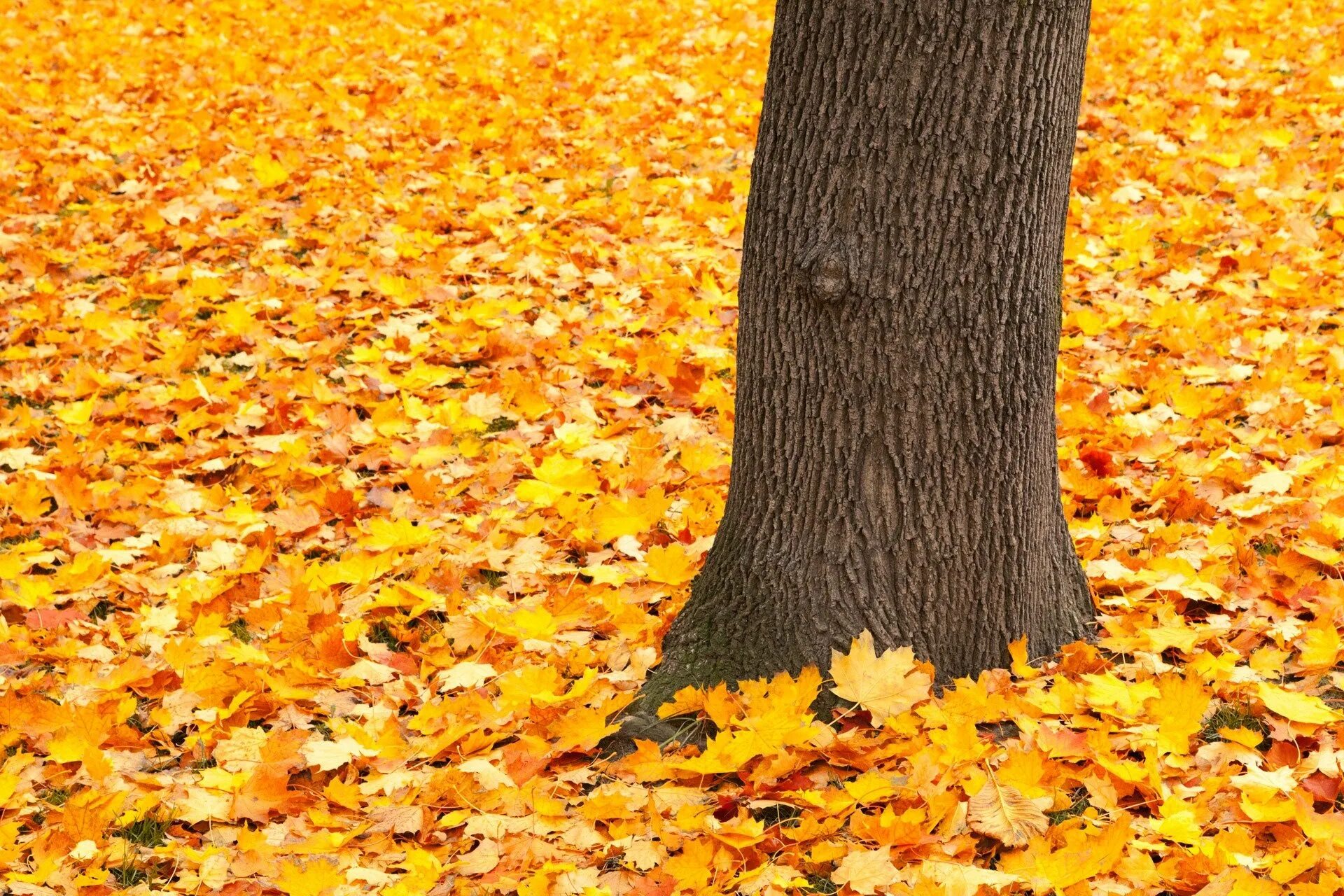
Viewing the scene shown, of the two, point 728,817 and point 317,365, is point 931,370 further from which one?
point 317,365

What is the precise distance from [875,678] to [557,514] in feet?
4.13

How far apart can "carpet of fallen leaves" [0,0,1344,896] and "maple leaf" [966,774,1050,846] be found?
0.03 feet

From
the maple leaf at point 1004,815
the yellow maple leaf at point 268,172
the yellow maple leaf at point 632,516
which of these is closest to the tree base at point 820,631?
the maple leaf at point 1004,815

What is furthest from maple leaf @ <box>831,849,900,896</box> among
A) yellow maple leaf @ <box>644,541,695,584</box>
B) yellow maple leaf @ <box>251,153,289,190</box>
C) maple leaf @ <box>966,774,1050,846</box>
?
yellow maple leaf @ <box>251,153,289,190</box>

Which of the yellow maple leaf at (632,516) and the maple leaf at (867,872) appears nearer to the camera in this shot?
the maple leaf at (867,872)

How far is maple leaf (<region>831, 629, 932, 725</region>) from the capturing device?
241cm

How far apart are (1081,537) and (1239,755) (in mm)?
855

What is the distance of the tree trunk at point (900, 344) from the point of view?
2326mm

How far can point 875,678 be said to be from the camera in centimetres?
243

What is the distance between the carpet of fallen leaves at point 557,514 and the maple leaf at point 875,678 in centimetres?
1

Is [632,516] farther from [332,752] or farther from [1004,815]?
[1004,815]

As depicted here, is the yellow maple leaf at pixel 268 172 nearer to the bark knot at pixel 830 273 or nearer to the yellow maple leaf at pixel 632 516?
the yellow maple leaf at pixel 632 516

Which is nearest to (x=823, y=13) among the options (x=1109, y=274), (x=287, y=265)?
(x=1109, y=274)

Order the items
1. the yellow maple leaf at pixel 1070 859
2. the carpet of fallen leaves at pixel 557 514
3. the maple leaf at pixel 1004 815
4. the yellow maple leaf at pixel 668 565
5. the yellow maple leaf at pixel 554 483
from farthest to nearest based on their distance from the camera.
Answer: the yellow maple leaf at pixel 554 483 < the yellow maple leaf at pixel 668 565 < the carpet of fallen leaves at pixel 557 514 < the maple leaf at pixel 1004 815 < the yellow maple leaf at pixel 1070 859
